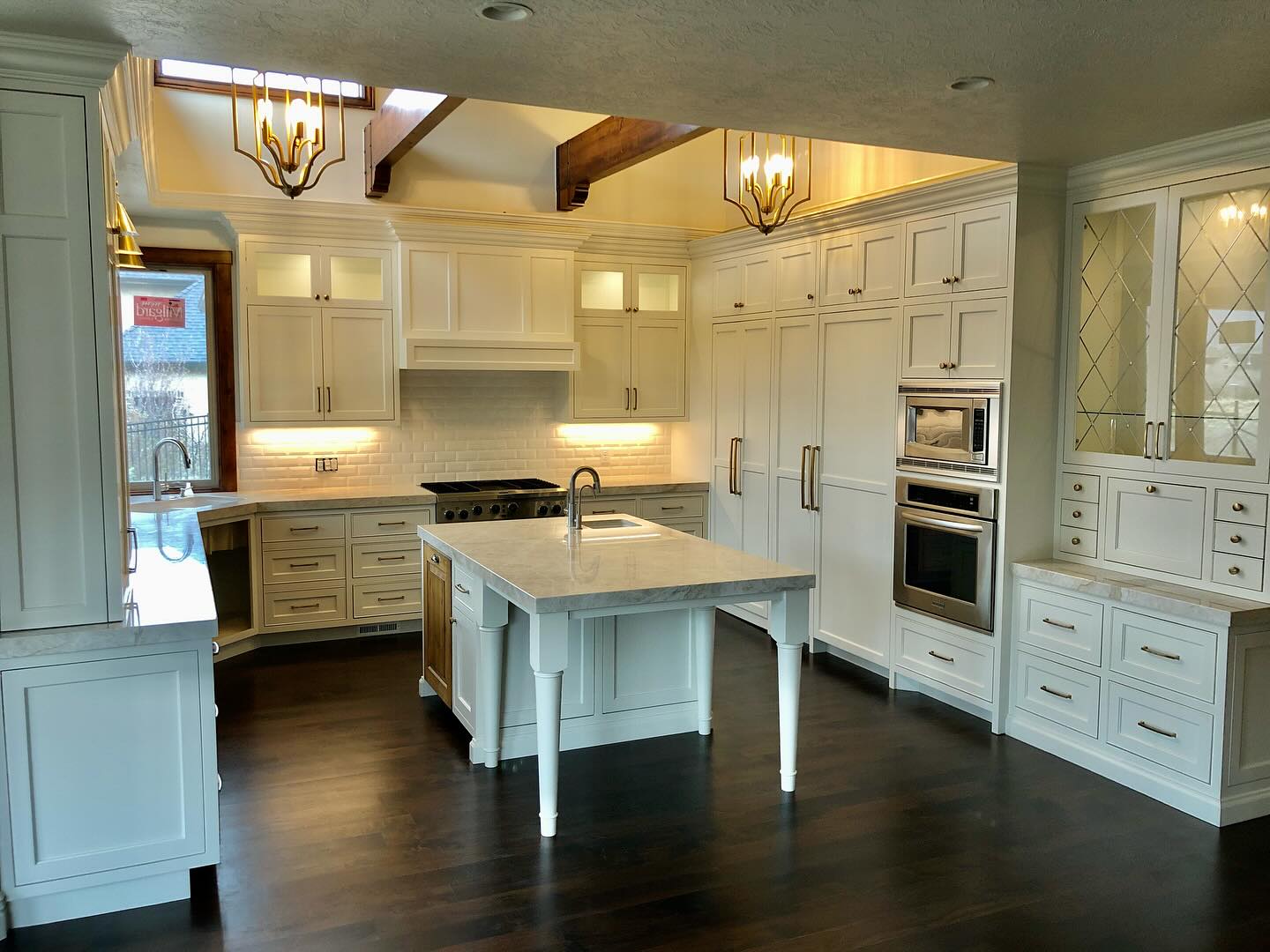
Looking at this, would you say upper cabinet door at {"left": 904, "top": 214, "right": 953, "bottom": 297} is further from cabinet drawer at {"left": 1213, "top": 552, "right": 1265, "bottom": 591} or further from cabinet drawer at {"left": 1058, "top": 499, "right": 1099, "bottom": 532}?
cabinet drawer at {"left": 1213, "top": 552, "right": 1265, "bottom": 591}

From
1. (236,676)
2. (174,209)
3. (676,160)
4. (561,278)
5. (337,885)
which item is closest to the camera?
(337,885)

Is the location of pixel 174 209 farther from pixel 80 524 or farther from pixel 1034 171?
pixel 1034 171

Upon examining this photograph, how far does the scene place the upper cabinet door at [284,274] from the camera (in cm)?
595

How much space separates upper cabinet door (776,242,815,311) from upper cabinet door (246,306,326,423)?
2.82 m

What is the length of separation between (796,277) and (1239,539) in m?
2.84

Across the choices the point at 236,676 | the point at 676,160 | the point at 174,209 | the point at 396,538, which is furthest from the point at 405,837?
the point at 676,160

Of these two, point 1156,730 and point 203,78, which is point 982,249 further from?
point 203,78

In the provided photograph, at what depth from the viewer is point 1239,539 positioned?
12.6ft

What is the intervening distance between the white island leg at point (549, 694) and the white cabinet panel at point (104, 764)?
1.05m

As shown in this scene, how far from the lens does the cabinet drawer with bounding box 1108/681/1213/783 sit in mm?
3693

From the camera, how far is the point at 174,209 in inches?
229

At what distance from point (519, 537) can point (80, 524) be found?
193cm

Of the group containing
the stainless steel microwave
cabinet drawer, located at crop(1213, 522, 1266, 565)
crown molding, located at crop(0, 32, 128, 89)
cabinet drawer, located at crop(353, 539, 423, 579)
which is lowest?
cabinet drawer, located at crop(353, 539, 423, 579)

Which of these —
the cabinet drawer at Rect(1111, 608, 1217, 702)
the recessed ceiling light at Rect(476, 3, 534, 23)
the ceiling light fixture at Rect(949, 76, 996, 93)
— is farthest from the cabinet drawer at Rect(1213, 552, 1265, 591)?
the recessed ceiling light at Rect(476, 3, 534, 23)
